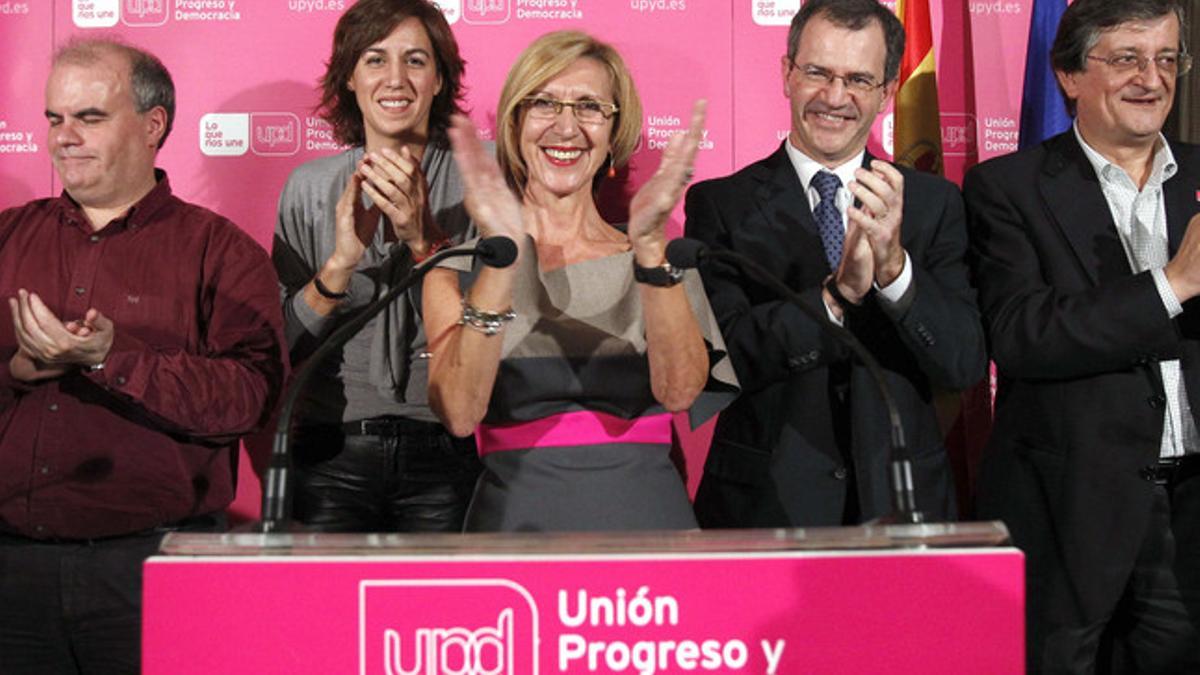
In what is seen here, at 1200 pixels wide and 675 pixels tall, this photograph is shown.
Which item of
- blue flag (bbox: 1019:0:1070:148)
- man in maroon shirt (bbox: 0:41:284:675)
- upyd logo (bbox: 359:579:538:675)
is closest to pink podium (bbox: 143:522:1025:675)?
upyd logo (bbox: 359:579:538:675)

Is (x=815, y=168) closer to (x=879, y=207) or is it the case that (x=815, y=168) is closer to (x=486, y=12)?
(x=879, y=207)

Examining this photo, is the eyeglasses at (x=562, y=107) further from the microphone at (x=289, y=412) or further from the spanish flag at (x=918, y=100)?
the spanish flag at (x=918, y=100)

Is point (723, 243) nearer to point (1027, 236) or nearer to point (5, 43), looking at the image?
point (1027, 236)

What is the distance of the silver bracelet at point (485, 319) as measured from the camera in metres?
1.97

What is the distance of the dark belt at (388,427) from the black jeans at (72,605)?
1.58 ft

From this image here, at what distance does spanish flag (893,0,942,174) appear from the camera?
327 cm

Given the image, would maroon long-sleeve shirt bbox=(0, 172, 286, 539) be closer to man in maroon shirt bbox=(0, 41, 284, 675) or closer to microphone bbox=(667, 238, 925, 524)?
man in maroon shirt bbox=(0, 41, 284, 675)

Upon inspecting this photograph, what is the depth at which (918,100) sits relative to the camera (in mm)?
3316

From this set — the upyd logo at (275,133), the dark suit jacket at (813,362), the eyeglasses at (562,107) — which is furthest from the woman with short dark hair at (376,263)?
the dark suit jacket at (813,362)

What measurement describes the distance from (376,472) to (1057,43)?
165 centimetres

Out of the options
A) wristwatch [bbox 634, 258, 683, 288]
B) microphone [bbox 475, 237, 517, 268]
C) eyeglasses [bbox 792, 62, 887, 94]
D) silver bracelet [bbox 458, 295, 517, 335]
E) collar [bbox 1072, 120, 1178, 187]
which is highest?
eyeglasses [bbox 792, 62, 887, 94]

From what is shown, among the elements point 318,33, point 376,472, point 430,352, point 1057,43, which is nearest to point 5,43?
point 318,33

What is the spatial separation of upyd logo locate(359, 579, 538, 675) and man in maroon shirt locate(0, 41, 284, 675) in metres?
1.11

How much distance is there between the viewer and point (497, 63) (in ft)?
11.5
